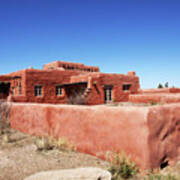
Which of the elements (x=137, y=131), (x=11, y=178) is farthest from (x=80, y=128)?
(x=11, y=178)

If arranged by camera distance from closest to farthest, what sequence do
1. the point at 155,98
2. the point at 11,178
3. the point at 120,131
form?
the point at 11,178 → the point at 120,131 → the point at 155,98

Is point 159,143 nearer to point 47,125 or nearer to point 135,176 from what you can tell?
A: point 135,176

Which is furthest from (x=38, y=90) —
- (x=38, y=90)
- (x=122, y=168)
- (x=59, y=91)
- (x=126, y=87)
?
(x=122, y=168)

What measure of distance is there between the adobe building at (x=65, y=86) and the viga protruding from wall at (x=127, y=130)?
9.31m

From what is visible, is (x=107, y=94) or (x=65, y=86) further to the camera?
(x=65, y=86)

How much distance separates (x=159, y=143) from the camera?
3.76 meters

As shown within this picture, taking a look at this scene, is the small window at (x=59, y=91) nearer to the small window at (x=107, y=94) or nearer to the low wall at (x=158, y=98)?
the small window at (x=107, y=94)

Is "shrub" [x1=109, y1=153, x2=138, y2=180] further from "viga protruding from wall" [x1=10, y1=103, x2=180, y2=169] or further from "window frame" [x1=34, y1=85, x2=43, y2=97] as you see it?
"window frame" [x1=34, y1=85, x2=43, y2=97]

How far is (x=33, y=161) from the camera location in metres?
4.11

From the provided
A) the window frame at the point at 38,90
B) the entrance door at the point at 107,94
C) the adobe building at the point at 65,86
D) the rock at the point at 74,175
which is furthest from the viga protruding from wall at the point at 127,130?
the window frame at the point at 38,90

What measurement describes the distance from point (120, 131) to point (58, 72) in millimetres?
12910

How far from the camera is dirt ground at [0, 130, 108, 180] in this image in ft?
12.0

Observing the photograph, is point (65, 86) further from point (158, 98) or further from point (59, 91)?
point (158, 98)

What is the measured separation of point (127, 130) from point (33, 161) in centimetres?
192
